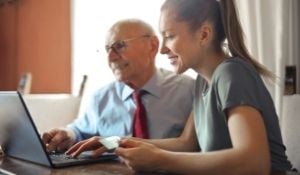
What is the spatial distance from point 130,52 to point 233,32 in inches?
27.8

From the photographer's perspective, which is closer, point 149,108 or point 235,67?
point 235,67

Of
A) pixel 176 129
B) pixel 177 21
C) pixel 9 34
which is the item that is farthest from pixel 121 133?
pixel 9 34

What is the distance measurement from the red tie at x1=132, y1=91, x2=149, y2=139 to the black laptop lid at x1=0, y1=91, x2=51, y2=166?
52 centimetres

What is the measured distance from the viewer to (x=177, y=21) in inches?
45.4

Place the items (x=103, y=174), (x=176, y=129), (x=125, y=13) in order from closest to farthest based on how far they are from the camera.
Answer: (x=103, y=174) → (x=176, y=129) → (x=125, y=13)

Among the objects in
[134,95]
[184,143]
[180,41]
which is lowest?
[184,143]

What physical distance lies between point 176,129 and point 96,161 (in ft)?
1.85

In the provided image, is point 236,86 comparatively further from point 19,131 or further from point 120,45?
point 120,45

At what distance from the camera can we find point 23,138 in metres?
1.13

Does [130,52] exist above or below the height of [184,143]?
above

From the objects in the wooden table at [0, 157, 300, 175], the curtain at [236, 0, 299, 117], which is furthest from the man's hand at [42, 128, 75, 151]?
the curtain at [236, 0, 299, 117]

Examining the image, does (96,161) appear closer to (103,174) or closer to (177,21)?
(103,174)

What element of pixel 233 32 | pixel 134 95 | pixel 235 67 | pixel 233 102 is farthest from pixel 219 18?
pixel 134 95

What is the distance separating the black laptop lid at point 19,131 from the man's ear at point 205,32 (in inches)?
20.3
